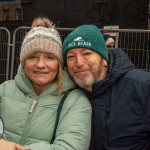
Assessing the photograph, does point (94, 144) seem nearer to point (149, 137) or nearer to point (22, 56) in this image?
point (149, 137)

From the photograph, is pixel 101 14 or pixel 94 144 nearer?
pixel 94 144

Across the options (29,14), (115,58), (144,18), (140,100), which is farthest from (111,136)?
(29,14)

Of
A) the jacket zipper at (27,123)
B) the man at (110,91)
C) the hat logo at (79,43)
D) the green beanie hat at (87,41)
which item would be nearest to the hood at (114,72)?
the man at (110,91)

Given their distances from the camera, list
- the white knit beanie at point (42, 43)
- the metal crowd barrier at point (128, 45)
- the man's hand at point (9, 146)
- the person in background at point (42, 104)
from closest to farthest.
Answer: the man's hand at point (9, 146) → the person in background at point (42, 104) → the white knit beanie at point (42, 43) → the metal crowd barrier at point (128, 45)

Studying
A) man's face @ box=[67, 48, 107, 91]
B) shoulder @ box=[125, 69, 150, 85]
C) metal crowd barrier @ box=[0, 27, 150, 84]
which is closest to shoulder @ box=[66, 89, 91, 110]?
man's face @ box=[67, 48, 107, 91]

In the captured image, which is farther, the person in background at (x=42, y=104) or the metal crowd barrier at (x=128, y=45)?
the metal crowd barrier at (x=128, y=45)

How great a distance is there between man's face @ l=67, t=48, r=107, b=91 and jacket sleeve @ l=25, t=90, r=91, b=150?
155 mm

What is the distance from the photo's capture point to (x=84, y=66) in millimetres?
2408

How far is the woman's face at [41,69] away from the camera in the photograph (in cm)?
234

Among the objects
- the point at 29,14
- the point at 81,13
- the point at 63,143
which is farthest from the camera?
Answer: the point at 29,14

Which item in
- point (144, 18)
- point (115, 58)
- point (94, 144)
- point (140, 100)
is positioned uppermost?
point (144, 18)

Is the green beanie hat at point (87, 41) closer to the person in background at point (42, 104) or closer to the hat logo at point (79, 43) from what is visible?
the hat logo at point (79, 43)

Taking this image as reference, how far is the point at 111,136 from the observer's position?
2316 millimetres

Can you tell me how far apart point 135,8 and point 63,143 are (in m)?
6.15
